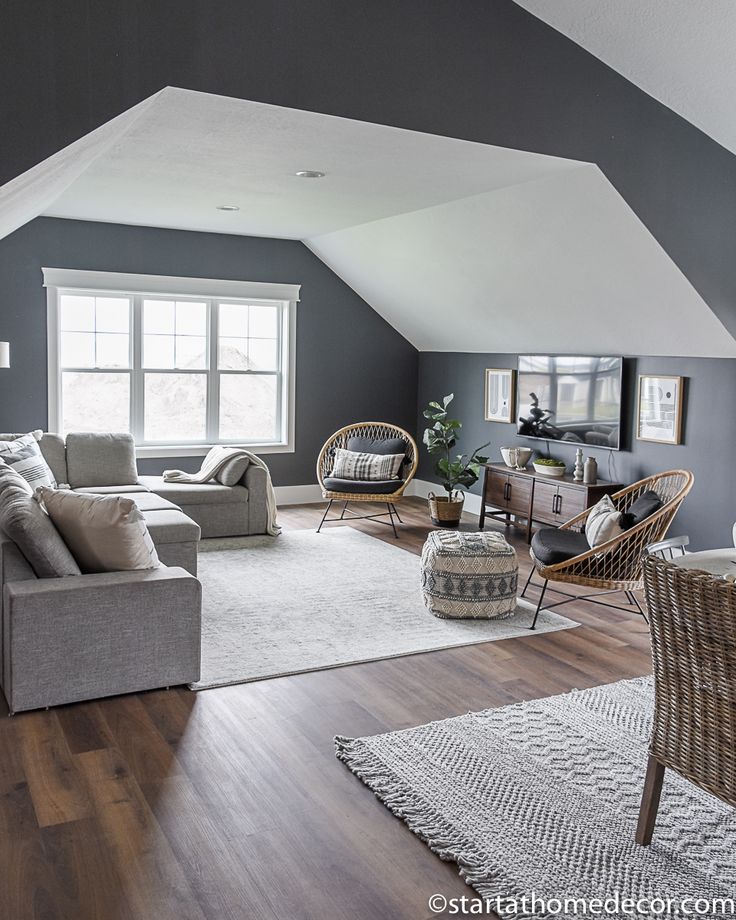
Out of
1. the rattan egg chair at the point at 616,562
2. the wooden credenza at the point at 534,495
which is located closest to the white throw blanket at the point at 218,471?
the wooden credenza at the point at 534,495

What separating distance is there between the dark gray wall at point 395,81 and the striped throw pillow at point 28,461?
296cm

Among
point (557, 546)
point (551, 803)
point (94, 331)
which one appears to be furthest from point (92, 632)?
point (94, 331)

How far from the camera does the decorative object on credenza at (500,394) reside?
7.52 meters

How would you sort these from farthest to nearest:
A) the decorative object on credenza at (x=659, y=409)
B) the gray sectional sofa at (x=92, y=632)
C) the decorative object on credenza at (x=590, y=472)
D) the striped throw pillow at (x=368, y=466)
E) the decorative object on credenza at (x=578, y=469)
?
the striped throw pillow at (x=368, y=466) < the decorative object on credenza at (x=578, y=469) < the decorative object on credenza at (x=590, y=472) < the decorative object on credenza at (x=659, y=409) < the gray sectional sofa at (x=92, y=632)

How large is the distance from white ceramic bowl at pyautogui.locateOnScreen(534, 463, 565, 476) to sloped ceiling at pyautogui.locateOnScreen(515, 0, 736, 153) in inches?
109

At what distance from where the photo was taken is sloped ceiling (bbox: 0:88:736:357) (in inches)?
161

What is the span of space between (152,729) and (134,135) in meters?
2.76

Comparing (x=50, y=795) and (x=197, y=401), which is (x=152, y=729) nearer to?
(x=50, y=795)

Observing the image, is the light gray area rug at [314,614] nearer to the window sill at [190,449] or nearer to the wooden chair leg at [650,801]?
the window sill at [190,449]

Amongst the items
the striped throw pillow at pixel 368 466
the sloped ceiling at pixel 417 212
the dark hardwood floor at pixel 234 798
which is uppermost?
the sloped ceiling at pixel 417 212

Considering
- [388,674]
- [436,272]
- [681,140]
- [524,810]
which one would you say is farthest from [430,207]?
[524,810]

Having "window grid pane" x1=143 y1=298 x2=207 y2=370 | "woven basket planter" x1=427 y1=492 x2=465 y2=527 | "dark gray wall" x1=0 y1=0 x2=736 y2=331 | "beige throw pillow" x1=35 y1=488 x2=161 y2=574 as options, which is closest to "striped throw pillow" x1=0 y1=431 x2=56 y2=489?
"window grid pane" x1=143 y1=298 x2=207 y2=370

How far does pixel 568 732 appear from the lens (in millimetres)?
3357

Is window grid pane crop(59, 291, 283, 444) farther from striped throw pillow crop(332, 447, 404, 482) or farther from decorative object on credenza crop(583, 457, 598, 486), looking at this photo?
decorative object on credenza crop(583, 457, 598, 486)
